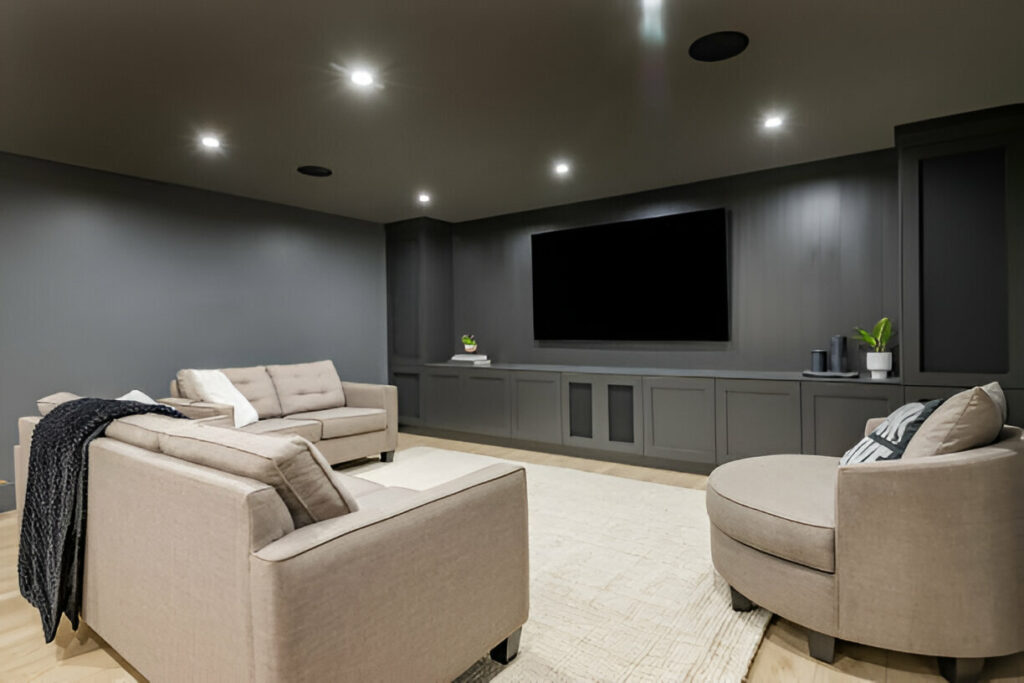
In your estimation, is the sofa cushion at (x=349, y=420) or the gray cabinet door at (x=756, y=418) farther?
the sofa cushion at (x=349, y=420)

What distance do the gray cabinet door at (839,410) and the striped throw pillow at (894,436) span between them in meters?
1.41

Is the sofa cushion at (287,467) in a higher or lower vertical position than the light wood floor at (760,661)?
higher

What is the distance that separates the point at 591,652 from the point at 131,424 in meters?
1.67

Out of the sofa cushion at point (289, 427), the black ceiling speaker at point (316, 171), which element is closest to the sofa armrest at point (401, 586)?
the sofa cushion at point (289, 427)

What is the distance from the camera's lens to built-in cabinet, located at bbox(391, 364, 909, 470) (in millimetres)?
3510

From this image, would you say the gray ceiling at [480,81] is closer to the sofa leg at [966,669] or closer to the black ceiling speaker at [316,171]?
the black ceiling speaker at [316,171]

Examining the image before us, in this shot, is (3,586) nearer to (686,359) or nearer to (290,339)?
(290,339)

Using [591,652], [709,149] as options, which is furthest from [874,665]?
[709,149]

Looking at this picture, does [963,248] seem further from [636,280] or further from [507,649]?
[507,649]

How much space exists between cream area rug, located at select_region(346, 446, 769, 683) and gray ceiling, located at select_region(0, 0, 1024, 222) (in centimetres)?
228

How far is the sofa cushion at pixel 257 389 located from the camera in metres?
4.19

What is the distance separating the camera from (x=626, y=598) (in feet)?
7.07

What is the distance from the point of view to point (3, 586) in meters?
2.33

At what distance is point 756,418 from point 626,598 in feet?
6.94
